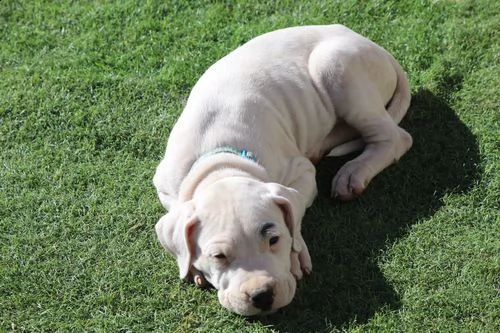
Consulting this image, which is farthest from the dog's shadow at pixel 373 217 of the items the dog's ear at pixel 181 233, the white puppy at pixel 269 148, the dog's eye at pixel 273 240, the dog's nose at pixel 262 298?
the dog's ear at pixel 181 233

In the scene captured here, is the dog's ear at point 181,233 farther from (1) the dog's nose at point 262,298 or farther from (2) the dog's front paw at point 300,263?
(2) the dog's front paw at point 300,263

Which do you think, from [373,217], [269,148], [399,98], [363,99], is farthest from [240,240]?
[399,98]

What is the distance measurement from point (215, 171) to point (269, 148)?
497 millimetres

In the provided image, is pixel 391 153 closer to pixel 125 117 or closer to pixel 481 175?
pixel 481 175

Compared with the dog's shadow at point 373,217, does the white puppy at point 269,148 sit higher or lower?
higher

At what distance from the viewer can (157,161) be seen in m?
6.23

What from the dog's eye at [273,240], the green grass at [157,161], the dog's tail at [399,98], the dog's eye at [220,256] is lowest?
the green grass at [157,161]

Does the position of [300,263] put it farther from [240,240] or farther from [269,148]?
[269,148]

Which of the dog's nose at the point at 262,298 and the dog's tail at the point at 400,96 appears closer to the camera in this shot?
the dog's nose at the point at 262,298

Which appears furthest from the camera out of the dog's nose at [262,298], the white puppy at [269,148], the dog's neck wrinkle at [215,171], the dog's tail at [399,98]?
the dog's tail at [399,98]

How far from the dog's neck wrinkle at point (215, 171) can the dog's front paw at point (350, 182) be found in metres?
0.68

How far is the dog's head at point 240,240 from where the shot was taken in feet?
14.9

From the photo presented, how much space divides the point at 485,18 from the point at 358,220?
266cm

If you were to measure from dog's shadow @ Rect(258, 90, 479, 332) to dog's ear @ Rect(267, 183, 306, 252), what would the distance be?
0.28 m
